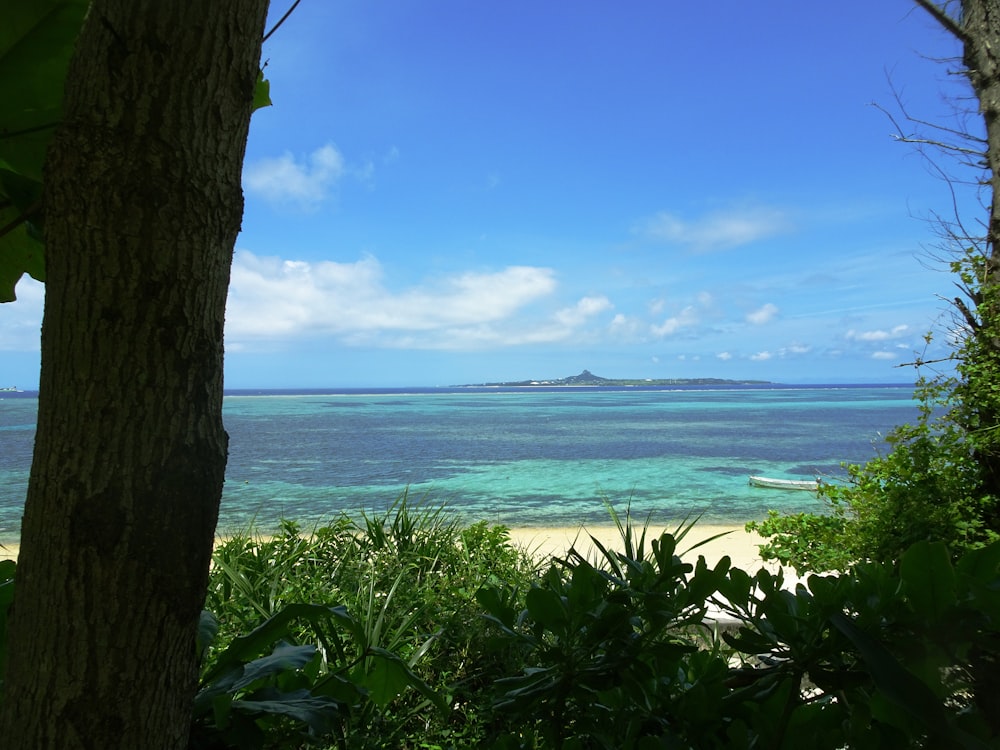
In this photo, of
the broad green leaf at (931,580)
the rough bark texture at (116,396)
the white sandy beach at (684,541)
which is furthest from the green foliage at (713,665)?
the white sandy beach at (684,541)

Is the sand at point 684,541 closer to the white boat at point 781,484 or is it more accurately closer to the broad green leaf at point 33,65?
the white boat at point 781,484

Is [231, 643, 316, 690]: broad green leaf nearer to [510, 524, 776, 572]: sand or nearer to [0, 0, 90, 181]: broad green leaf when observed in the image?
[0, 0, 90, 181]: broad green leaf

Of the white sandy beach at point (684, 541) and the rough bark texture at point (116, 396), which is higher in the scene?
the rough bark texture at point (116, 396)

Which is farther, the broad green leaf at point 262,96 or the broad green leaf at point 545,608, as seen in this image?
the broad green leaf at point 262,96

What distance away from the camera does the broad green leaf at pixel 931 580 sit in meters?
0.53

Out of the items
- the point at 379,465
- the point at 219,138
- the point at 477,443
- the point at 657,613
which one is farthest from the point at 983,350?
the point at 477,443

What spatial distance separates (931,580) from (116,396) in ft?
2.46

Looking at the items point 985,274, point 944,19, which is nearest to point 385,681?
point 985,274

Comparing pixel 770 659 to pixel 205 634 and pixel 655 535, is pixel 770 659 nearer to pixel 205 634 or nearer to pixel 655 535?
pixel 205 634

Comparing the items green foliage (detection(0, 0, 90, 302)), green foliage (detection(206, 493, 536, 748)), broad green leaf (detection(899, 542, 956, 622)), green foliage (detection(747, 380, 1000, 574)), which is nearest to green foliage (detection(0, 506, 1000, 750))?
broad green leaf (detection(899, 542, 956, 622))

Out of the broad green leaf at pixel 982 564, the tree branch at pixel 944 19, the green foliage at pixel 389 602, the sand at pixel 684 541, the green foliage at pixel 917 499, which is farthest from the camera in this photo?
the sand at pixel 684 541

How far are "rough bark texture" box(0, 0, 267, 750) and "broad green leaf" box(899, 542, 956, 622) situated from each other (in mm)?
663

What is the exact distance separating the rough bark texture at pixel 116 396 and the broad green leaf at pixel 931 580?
0.66m

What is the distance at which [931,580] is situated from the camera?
0.54 m
